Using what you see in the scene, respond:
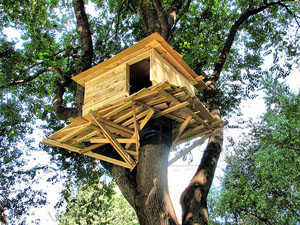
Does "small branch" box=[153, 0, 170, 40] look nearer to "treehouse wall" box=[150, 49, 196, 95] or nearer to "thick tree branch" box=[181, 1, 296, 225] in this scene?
"treehouse wall" box=[150, 49, 196, 95]

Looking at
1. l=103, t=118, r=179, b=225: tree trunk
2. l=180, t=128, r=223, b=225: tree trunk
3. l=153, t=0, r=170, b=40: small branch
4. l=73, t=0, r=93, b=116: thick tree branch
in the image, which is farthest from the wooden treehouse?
l=153, t=0, r=170, b=40: small branch

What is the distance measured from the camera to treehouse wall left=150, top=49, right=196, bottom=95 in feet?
13.4

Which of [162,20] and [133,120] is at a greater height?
[162,20]

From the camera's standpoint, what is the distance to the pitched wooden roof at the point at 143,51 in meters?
4.27

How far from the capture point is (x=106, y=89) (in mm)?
4473

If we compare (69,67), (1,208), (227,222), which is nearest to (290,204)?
(227,222)

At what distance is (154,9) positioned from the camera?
255 inches

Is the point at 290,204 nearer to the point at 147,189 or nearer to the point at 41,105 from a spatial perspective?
the point at 147,189

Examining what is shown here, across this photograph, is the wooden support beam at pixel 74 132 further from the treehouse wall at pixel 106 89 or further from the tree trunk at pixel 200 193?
the tree trunk at pixel 200 193

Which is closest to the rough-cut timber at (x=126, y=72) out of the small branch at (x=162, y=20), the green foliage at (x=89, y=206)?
the small branch at (x=162, y=20)

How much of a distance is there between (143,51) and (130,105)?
1.13 metres

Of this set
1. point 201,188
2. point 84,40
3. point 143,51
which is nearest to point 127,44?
point 84,40

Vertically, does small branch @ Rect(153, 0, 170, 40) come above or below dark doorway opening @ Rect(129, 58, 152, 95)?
above

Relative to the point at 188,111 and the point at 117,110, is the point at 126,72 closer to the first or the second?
the point at 117,110
